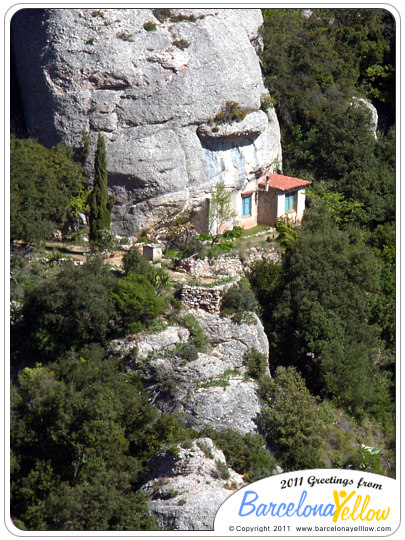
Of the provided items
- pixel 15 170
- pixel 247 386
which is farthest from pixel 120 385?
pixel 15 170

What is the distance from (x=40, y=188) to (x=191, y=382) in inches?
393

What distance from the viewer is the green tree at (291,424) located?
32594 mm

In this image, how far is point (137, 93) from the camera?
39.4 meters

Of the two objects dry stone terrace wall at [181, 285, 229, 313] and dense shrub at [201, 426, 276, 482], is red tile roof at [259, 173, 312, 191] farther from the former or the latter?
dense shrub at [201, 426, 276, 482]

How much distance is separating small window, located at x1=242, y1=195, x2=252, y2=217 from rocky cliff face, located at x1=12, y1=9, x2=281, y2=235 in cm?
154

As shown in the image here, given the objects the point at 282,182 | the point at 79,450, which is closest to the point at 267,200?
the point at 282,182

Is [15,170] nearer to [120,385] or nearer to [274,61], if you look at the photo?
[120,385]

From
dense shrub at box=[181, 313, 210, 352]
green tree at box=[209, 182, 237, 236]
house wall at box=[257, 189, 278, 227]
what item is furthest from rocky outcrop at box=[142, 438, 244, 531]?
house wall at box=[257, 189, 278, 227]

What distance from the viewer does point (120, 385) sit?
3186 centimetres

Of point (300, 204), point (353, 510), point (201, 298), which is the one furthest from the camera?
point (300, 204)

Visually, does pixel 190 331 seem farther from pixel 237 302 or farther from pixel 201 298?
pixel 237 302

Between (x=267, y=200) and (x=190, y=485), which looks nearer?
(x=190, y=485)

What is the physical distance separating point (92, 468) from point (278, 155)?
822 inches

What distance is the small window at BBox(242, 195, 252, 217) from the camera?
41844mm
